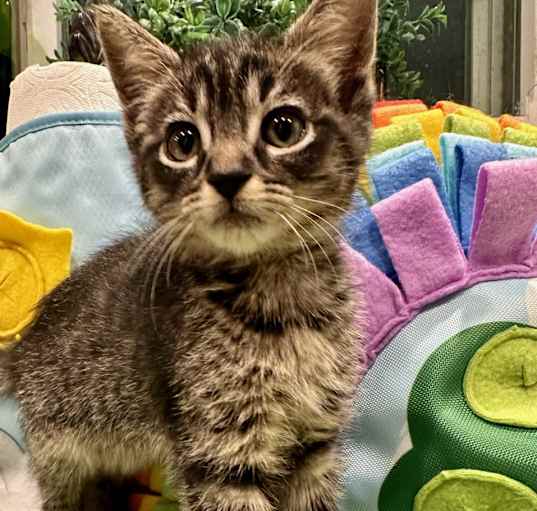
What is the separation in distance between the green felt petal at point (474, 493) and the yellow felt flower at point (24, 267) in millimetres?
688

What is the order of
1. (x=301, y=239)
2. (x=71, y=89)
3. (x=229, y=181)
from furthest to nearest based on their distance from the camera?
(x=71, y=89) → (x=301, y=239) → (x=229, y=181)

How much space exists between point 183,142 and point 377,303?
1.21 ft

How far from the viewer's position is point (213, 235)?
73cm

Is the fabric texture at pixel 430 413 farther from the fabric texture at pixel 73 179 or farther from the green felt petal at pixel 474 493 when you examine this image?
the fabric texture at pixel 73 179

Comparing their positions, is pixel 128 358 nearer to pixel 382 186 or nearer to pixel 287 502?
pixel 287 502

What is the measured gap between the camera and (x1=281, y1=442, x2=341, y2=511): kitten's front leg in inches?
33.8

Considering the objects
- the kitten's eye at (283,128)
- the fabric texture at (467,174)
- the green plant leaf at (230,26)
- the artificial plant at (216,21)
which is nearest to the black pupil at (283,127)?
the kitten's eye at (283,128)

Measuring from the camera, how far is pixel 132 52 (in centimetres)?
85

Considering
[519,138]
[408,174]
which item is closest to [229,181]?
[408,174]

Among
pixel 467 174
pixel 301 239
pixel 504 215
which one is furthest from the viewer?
pixel 467 174

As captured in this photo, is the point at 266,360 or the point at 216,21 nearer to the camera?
the point at 266,360

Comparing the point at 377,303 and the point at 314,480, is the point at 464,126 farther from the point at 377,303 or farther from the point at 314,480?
the point at 314,480

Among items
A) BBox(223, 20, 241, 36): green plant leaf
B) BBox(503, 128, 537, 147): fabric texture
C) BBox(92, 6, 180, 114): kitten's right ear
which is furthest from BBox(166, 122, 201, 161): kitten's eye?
BBox(223, 20, 241, 36): green plant leaf

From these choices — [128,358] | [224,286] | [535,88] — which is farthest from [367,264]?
[535,88]
